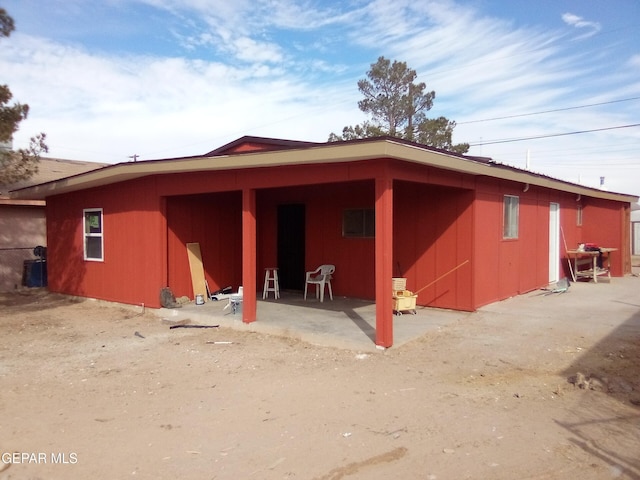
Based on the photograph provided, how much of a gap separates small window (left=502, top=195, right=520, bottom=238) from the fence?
40.3 feet

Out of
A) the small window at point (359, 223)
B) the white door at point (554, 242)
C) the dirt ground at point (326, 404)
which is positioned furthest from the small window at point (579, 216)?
the small window at point (359, 223)

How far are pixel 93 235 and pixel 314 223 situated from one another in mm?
4831

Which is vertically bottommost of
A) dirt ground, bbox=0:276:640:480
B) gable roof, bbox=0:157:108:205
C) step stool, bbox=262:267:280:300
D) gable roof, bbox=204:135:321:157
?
dirt ground, bbox=0:276:640:480

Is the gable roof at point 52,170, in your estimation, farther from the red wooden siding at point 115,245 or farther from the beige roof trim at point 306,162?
the beige roof trim at point 306,162

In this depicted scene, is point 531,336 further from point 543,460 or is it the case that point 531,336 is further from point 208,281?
point 208,281

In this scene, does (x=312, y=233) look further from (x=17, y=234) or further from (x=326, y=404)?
(x=17, y=234)

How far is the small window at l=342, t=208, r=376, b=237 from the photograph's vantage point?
32.7ft

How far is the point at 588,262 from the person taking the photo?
14.4 m

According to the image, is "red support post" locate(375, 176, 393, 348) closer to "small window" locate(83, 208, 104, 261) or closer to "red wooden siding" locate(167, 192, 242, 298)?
"red wooden siding" locate(167, 192, 242, 298)

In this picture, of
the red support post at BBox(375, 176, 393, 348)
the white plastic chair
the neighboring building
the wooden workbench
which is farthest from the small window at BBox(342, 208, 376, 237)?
the neighboring building

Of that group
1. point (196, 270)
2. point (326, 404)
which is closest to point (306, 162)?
point (326, 404)

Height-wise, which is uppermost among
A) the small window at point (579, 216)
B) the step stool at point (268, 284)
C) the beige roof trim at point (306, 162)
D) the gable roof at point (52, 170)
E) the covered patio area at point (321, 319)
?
the gable roof at point (52, 170)

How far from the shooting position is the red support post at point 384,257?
629 centimetres

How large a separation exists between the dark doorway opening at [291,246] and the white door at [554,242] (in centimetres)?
608
